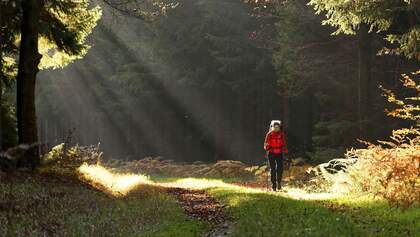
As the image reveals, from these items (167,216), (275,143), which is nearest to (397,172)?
(167,216)

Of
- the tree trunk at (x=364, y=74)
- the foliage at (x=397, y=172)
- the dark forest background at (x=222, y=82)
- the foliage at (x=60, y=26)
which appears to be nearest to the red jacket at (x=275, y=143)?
the foliage at (x=397, y=172)

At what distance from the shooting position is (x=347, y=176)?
50.7 feet

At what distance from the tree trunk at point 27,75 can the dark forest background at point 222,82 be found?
13773 millimetres

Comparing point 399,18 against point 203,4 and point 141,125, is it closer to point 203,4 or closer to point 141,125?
point 203,4


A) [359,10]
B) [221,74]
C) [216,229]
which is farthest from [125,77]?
[216,229]

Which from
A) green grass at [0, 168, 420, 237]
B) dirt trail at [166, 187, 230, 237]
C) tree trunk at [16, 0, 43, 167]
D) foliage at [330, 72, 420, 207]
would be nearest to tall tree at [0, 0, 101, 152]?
tree trunk at [16, 0, 43, 167]

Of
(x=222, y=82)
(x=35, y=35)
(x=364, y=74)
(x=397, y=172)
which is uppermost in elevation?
(x=222, y=82)

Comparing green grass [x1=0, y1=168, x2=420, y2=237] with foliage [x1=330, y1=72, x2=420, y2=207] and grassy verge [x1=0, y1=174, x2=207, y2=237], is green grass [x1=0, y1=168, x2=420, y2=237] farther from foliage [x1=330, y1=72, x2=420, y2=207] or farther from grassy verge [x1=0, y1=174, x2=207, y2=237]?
foliage [x1=330, y1=72, x2=420, y2=207]

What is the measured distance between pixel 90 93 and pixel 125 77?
1148cm

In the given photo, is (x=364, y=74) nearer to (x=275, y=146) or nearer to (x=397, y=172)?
(x=275, y=146)

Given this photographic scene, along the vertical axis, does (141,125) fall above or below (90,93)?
below

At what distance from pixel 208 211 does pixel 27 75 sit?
7.20 meters

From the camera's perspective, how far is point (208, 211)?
13.3 metres

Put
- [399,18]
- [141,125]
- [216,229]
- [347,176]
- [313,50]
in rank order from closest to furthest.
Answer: [216,229]
[347,176]
[399,18]
[313,50]
[141,125]
